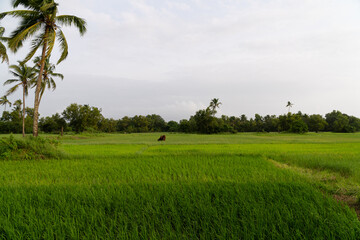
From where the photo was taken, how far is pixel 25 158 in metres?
7.68

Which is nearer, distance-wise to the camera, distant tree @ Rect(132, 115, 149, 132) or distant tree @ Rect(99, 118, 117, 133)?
distant tree @ Rect(99, 118, 117, 133)

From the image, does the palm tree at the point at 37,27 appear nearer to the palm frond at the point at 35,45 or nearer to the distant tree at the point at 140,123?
the palm frond at the point at 35,45

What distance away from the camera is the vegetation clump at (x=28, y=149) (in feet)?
24.9

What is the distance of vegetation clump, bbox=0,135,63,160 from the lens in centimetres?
758

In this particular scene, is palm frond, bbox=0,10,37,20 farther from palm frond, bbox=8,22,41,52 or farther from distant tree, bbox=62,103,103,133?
distant tree, bbox=62,103,103,133

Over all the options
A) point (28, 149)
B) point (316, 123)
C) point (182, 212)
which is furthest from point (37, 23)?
point (316, 123)

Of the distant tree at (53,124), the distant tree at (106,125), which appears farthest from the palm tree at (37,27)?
the distant tree at (106,125)

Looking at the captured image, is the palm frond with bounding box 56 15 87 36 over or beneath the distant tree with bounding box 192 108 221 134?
over

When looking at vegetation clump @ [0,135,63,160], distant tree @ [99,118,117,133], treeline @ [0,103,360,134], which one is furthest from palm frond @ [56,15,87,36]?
distant tree @ [99,118,117,133]

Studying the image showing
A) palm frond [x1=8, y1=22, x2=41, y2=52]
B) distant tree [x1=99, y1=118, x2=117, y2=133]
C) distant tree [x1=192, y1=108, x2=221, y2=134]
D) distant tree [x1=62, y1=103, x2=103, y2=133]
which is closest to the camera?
palm frond [x1=8, y1=22, x2=41, y2=52]

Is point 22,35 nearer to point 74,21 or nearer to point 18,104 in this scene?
point 74,21

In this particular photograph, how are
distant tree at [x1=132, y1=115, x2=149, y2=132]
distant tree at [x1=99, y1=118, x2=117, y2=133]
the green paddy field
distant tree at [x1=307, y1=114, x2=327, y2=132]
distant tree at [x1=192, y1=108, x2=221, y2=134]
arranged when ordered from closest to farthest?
the green paddy field, distant tree at [x1=192, y1=108, x2=221, y2=134], distant tree at [x1=99, y1=118, x2=117, y2=133], distant tree at [x1=307, y1=114, x2=327, y2=132], distant tree at [x1=132, y1=115, x2=149, y2=132]

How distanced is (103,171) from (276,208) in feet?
15.5

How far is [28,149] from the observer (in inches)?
313
